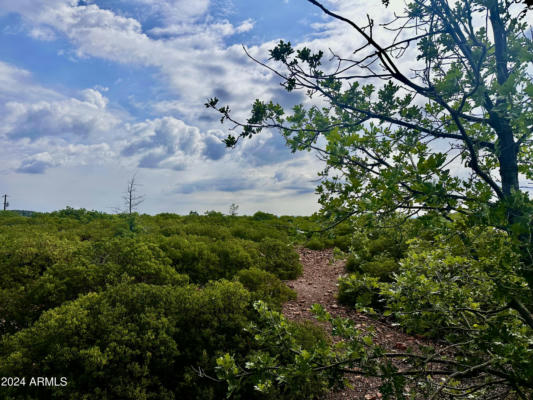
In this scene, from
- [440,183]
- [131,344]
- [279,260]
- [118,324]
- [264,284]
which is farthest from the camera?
[279,260]

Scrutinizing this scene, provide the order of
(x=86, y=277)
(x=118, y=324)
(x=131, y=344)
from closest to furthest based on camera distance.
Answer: (x=131, y=344)
(x=118, y=324)
(x=86, y=277)

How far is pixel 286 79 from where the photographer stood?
2.44 metres

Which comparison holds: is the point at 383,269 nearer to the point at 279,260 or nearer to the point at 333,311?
the point at 333,311

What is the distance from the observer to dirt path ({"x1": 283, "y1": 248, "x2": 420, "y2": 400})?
4.71 m

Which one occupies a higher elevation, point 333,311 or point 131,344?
point 131,344

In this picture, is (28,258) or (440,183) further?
(28,258)

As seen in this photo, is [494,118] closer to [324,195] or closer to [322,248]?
[324,195]

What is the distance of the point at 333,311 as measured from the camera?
7.37 metres

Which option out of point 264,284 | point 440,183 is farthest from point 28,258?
point 440,183

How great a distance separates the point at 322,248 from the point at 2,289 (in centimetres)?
1039

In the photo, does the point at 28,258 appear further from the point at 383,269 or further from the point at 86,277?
the point at 383,269

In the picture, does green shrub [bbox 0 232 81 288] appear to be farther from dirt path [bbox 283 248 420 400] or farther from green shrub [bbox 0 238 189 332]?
dirt path [bbox 283 248 420 400]

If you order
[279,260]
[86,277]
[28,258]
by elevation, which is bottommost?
[279,260]

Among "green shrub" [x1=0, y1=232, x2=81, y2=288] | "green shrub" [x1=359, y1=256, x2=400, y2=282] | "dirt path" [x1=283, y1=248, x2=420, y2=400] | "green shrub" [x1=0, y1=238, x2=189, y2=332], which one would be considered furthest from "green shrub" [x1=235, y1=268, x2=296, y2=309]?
"green shrub" [x1=0, y1=232, x2=81, y2=288]
